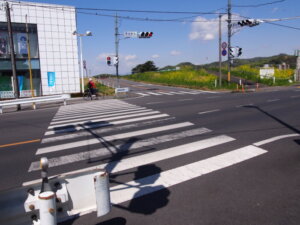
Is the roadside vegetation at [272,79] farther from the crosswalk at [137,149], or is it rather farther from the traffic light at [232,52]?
the crosswalk at [137,149]

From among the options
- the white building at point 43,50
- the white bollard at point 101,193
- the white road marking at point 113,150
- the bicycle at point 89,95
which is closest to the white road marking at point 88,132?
the white road marking at point 113,150

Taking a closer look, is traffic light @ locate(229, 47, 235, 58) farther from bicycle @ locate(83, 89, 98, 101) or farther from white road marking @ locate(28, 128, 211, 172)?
white road marking @ locate(28, 128, 211, 172)

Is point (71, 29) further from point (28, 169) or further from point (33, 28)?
point (28, 169)

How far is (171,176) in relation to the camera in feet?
16.3

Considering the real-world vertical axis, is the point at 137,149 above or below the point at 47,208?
below

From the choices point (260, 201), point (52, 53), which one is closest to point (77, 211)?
point (260, 201)

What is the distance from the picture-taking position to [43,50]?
989 inches

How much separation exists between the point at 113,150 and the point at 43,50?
21731 millimetres

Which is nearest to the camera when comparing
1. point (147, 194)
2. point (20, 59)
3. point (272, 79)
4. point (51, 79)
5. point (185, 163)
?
point (147, 194)

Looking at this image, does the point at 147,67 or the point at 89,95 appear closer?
the point at 89,95

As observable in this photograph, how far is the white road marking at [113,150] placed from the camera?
6.01m

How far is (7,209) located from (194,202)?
2.57 meters

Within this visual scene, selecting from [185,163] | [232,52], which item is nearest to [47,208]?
[185,163]

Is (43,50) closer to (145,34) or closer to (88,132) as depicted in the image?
(145,34)
